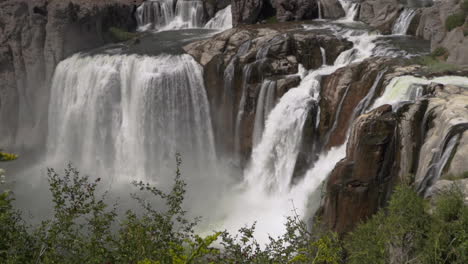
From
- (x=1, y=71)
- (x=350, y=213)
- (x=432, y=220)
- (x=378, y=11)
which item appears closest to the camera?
(x=432, y=220)

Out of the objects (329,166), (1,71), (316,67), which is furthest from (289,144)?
(1,71)

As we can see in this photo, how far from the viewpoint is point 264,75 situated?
65.9ft

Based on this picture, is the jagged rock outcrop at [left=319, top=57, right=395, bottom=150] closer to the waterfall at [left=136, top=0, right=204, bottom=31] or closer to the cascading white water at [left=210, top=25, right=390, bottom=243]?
the cascading white water at [left=210, top=25, right=390, bottom=243]

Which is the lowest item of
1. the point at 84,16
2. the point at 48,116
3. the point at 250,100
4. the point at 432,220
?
the point at 48,116

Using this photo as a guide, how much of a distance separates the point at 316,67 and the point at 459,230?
14.3 meters

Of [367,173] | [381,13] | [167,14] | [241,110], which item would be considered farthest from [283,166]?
[167,14]

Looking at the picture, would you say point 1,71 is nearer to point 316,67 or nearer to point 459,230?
point 316,67

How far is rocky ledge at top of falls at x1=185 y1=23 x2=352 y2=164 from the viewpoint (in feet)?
65.8

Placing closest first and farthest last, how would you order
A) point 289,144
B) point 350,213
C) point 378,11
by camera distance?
1. point 350,213
2. point 289,144
3. point 378,11

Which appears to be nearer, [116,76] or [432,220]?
[432,220]

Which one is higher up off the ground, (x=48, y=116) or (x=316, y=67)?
(x=316, y=67)

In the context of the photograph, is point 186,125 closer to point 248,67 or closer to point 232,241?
point 248,67

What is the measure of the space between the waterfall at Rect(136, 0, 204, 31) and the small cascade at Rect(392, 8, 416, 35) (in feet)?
49.4

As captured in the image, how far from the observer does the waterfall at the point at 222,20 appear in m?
30.7
